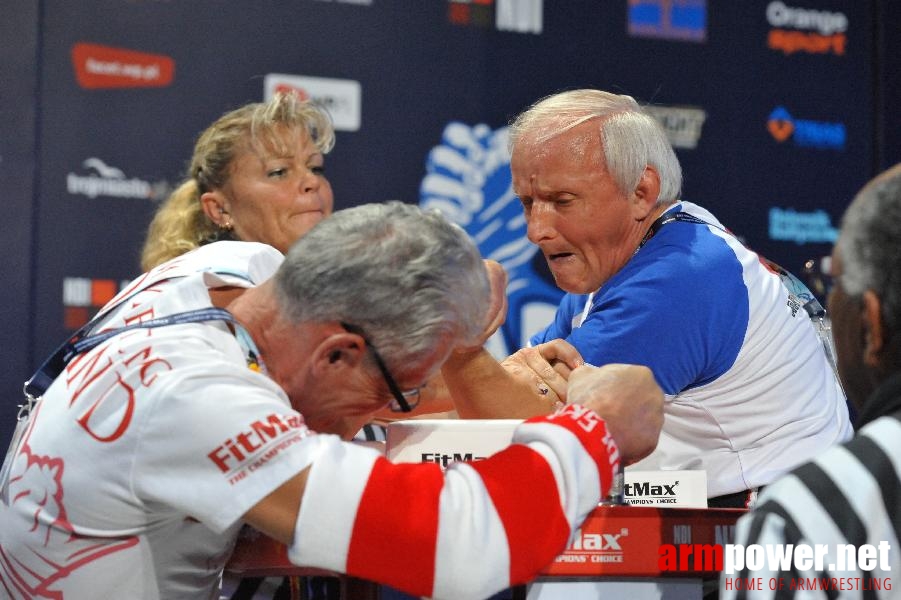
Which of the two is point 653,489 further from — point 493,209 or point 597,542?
point 493,209

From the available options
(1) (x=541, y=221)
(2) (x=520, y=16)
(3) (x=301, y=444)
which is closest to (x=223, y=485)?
(3) (x=301, y=444)

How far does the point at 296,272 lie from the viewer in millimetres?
1494

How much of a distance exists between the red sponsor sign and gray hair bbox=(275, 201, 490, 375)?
278 cm

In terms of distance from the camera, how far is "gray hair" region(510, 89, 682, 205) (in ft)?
7.57

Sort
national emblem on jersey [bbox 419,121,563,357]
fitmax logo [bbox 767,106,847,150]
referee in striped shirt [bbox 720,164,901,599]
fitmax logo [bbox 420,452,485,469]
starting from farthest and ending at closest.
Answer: fitmax logo [bbox 767,106,847,150] < national emblem on jersey [bbox 419,121,563,357] < fitmax logo [bbox 420,452,485,469] < referee in striped shirt [bbox 720,164,901,599]

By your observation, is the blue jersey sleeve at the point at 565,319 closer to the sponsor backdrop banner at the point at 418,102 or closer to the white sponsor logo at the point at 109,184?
the sponsor backdrop banner at the point at 418,102

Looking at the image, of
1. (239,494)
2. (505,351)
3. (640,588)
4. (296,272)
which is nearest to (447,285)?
(296,272)

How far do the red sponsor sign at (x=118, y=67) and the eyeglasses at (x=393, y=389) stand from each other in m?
2.81

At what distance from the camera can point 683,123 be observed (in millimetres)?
4766

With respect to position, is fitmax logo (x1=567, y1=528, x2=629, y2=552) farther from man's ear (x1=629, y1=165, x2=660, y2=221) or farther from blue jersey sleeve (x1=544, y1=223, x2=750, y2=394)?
man's ear (x1=629, y1=165, x2=660, y2=221)

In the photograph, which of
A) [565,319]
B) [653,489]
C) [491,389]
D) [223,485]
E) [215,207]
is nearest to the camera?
[223,485]

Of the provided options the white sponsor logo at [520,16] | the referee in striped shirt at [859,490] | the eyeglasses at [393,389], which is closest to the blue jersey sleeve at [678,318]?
the eyeglasses at [393,389]

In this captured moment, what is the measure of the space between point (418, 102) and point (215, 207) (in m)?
1.39

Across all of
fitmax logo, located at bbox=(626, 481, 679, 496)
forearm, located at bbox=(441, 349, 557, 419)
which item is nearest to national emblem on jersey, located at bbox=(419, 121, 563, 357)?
forearm, located at bbox=(441, 349, 557, 419)
